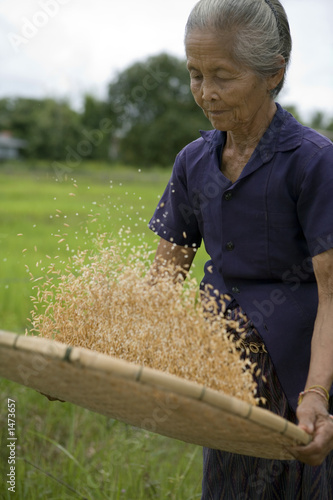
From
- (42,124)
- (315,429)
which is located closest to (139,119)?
(42,124)

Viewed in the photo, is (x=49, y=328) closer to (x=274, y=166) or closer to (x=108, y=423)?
(x=274, y=166)

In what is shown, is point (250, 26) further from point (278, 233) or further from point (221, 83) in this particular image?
point (278, 233)

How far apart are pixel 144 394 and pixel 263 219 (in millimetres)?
643

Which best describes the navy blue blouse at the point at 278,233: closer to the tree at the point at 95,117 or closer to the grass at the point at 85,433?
the grass at the point at 85,433

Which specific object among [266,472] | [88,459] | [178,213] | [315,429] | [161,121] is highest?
[178,213]

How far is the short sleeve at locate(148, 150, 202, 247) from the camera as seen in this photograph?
1828mm

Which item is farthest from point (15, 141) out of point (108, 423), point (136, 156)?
point (108, 423)

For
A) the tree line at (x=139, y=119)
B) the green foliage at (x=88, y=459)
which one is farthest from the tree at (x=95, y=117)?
the green foliage at (x=88, y=459)

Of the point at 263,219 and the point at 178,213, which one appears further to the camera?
the point at 178,213

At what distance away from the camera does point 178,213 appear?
1841mm

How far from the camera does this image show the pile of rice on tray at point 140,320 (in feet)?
4.71

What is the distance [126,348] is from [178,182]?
0.53 m

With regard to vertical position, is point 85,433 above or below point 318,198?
below

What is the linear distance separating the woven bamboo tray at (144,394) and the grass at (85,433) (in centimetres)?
47
